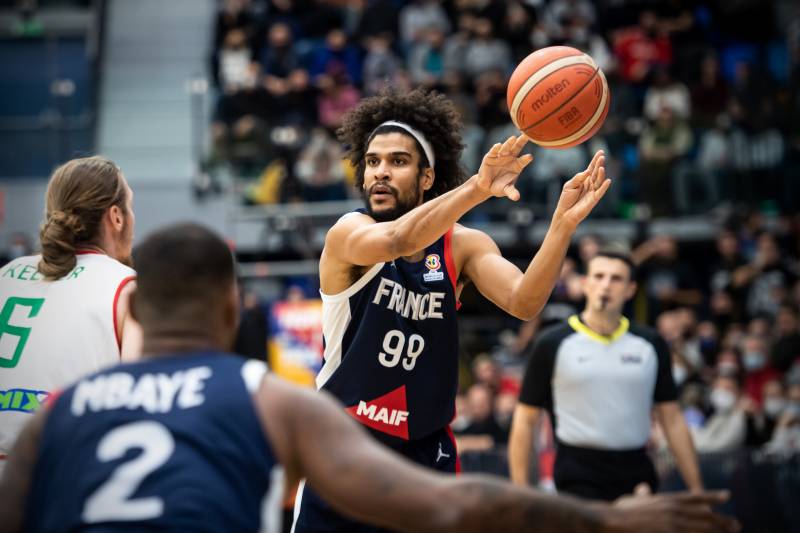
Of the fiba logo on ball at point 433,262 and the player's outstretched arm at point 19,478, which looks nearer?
the player's outstretched arm at point 19,478

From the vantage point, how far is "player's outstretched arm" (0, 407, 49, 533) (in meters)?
2.85

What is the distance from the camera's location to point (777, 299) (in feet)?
45.3

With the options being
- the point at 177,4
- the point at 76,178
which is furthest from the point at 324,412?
the point at 177,4

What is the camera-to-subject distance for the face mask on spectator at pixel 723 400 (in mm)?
11664

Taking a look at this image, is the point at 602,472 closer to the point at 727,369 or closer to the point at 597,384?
the point at 597,384

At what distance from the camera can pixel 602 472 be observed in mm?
7188

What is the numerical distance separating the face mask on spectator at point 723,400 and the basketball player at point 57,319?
8543 millimetres

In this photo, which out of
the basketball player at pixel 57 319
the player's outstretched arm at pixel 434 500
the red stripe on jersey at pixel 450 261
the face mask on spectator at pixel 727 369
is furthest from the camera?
the face mask on spectator at pixel 727 369

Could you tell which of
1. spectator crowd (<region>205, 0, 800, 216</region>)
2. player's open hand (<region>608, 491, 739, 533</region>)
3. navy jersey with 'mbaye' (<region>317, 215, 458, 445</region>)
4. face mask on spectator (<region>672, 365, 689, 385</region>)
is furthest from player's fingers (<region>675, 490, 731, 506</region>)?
spectator crowd (<region>205, 0, 800, 216</region>)

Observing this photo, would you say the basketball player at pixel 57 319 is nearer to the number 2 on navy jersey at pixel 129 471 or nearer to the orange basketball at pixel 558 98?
the number 2 on navy jersey at pixel 129 471

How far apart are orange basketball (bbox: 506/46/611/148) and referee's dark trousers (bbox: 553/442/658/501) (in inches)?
102

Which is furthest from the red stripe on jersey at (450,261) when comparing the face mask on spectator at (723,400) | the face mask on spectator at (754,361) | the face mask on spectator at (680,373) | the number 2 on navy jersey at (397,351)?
the face mask on spectator at (754,361)

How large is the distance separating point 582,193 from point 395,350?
112cm

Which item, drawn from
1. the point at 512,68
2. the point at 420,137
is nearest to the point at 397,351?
the point at 420,137
